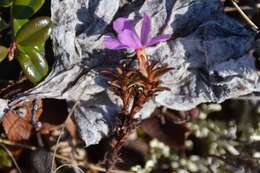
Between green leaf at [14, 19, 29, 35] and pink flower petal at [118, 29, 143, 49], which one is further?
green leaf at [14, 19, 29, 35]

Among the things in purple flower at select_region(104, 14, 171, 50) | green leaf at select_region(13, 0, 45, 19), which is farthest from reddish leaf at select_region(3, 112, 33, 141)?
purple flower at select_region(104, 14, 171, 50)

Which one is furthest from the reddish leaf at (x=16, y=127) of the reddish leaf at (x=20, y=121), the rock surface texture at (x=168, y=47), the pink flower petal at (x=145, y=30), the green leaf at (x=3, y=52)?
the pink flower petal at (x=145, y=30)

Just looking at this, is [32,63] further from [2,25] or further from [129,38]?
[129,38]

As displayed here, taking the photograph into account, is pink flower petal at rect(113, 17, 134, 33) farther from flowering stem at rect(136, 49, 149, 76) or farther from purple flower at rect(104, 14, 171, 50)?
flowering stem at rect(136, 49, 149, 76)

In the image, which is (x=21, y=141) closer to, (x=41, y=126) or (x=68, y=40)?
(x=41, y=126)

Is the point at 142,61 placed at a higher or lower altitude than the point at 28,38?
lower

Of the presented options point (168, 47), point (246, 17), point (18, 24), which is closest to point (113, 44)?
point (168, 47)
